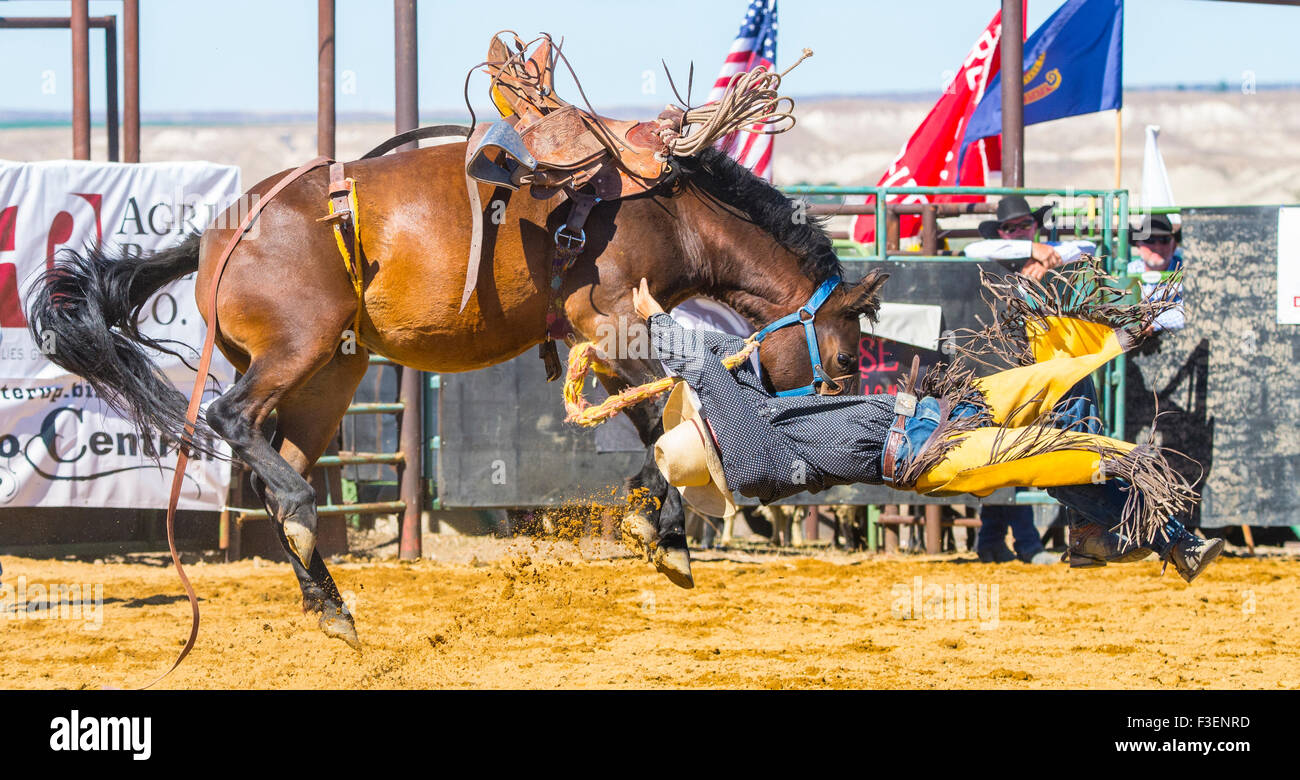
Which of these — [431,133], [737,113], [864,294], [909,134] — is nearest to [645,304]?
[737,113]

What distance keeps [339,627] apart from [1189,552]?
3054 mm

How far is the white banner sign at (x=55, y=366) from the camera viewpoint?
7.64 metres

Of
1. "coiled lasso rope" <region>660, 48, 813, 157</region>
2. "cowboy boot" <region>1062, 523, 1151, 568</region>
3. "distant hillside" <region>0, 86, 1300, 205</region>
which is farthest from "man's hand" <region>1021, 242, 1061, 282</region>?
"distant hillside" <region>0, 86, 1300, 205</region>

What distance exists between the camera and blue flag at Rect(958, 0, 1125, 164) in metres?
9.80

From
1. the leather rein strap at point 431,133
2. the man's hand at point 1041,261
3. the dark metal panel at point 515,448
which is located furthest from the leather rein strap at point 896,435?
the dark metal panel at point 515,448

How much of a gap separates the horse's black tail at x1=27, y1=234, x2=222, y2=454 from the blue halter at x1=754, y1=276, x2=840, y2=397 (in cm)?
225

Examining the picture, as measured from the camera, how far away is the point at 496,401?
806cm

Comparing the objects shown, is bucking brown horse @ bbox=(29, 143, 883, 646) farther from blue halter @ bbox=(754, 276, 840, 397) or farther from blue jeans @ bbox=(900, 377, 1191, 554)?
blue jeans @ bbox=(900, 377, 1191, 554)

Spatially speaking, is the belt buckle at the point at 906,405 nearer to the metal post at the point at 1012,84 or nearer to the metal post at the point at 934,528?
the metal post at the point at 934,528

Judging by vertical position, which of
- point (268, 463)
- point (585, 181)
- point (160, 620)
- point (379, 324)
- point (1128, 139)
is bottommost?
point (160, 620)

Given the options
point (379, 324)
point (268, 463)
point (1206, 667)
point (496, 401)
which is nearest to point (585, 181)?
point (379, 324)

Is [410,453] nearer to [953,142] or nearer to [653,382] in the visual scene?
[653,382]
